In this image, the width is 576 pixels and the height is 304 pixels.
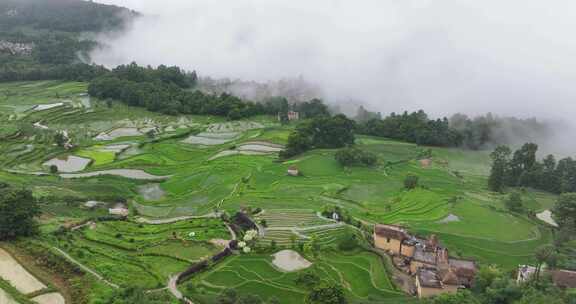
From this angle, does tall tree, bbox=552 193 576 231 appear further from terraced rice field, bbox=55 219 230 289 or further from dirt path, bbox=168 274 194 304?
dirt path, bbox=168 274 194 304

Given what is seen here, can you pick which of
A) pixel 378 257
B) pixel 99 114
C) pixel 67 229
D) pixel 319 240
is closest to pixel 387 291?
pixel 378 257

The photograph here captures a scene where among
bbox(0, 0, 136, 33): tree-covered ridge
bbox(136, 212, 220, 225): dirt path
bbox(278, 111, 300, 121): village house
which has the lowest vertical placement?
bbox(136, 212, 220, 225): dirt path

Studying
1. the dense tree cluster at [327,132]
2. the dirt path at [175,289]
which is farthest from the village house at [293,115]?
the dirt path at [175,289]

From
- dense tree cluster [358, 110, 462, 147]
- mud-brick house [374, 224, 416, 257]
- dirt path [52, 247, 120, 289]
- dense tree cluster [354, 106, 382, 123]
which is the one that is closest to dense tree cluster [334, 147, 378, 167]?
mud-brick house [374, 224, 416, 257]

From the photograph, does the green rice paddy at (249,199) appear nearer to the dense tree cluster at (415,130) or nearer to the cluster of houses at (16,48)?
the dense tree cluster at (415,130)

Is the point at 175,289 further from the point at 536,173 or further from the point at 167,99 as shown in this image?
the point at 167,99

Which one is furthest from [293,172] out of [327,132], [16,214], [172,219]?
[16,214]

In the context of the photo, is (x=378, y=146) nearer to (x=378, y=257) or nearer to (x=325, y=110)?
(x=325, y=110)
